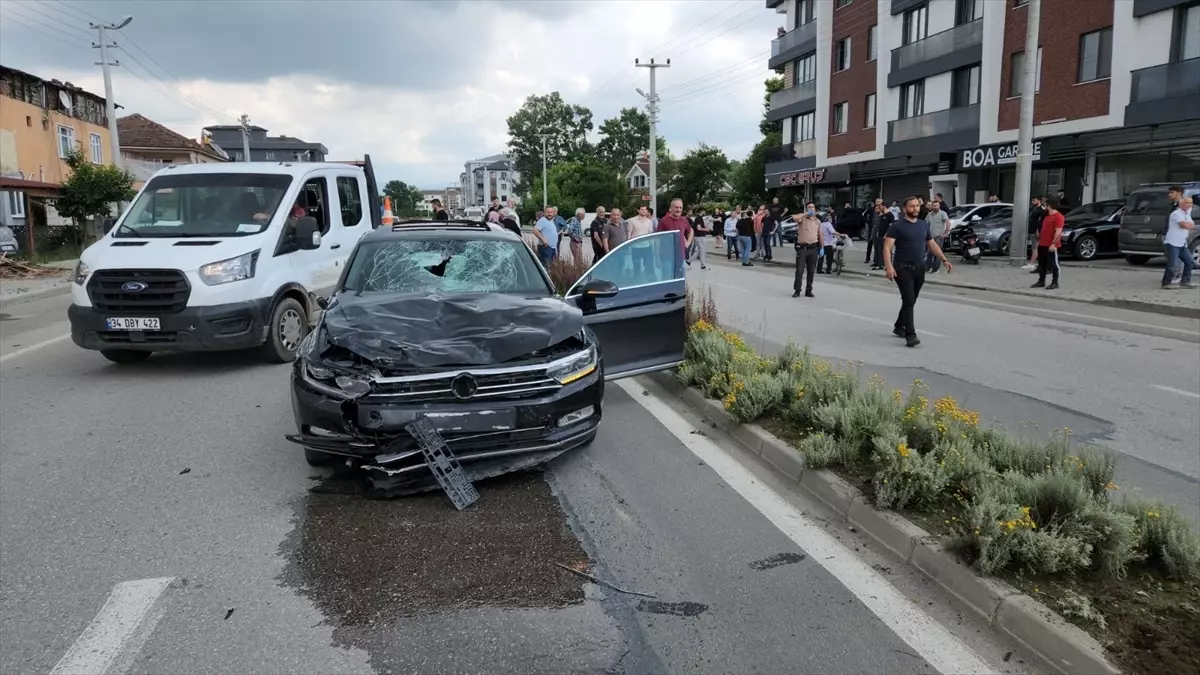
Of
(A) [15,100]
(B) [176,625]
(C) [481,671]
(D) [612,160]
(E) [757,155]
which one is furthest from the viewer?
(D) [612,160]

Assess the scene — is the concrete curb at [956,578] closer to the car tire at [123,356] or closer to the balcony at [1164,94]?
the car tire at [123,356]

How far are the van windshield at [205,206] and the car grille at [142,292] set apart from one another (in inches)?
34.3

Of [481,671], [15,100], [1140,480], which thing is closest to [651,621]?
[481,671]

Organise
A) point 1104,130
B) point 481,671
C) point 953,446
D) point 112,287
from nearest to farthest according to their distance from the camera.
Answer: point 481,671
point 953,446
point 112,287
point 1104,130

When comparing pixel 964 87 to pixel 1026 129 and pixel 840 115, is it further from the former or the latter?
pixel 1026 129

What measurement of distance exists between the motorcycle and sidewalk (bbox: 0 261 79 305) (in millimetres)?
22494

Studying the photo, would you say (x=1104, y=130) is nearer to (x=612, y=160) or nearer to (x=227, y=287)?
(x=227, y=287)

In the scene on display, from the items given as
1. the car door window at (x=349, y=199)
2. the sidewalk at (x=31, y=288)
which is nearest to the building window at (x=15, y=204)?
the sidewalk at (x=31, y=288)

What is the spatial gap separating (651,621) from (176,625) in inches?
77.3

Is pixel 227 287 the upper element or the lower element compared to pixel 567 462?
upper

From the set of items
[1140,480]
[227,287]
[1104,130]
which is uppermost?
[1104,130]

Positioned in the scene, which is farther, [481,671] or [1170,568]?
[1170,568]

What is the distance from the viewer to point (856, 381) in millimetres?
6340

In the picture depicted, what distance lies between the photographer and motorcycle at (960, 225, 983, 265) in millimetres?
23969
